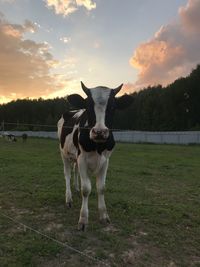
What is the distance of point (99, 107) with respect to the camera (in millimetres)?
6305

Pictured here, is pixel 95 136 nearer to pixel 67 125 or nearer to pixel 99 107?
pixel 99 107

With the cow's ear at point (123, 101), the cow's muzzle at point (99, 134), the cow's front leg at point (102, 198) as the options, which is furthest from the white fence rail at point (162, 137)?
the cow's muzzle at point (99, 134)

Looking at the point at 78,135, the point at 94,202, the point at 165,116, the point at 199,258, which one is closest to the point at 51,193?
the point at 94,202

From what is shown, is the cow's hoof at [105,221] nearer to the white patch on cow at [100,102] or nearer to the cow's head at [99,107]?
the cow's head at [99,107]

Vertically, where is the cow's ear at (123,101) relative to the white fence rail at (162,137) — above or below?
above

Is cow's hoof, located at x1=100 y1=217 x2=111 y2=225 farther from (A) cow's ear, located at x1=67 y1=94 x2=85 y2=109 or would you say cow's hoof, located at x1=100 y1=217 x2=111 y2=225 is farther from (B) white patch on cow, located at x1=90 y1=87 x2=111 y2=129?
(A) cow's ear, located at x1=67 y1=94 x2=85 y2=109

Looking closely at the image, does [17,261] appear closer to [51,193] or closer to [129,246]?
[129,246]

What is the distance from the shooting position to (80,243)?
5.69 m

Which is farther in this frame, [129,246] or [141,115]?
[141,115]

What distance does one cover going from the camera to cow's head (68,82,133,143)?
600 cm

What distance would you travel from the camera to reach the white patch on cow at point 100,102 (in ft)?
20.1

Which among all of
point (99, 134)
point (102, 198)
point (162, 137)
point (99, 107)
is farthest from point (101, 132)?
point (162, 137)

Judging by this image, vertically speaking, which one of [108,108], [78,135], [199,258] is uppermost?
[108,108]

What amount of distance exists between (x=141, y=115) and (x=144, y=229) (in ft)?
255
